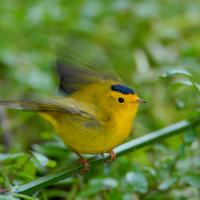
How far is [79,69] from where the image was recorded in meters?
2.67

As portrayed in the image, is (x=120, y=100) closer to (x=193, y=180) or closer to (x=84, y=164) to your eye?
(x=84, y=164)

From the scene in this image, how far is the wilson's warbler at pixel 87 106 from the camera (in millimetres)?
2414

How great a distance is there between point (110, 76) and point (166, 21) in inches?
82.2

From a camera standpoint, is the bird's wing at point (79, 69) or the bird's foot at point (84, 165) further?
the bird's wing at point (79, 69)

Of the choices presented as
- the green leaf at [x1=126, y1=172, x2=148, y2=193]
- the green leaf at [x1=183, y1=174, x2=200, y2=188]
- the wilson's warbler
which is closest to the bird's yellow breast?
the wilson's warbler

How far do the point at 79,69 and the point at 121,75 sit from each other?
1550 mm

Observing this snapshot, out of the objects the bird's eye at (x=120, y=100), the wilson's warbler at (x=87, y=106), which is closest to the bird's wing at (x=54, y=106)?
the wilson's warbler at (x=87, y=106)

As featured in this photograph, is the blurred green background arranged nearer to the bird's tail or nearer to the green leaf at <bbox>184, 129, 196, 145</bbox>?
the green leaf at <bbox>184, 129, 196, 145</bbox>

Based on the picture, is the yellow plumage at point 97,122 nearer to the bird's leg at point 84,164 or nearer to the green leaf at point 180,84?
the bird's leg at point 84,164

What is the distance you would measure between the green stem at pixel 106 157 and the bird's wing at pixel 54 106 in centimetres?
18

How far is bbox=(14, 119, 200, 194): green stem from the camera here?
2.17 metres

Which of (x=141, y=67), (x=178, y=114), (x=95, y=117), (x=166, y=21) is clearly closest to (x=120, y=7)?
(x=166, y=21)

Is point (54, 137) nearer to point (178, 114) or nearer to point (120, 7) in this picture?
point (178, 114)

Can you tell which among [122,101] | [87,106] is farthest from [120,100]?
[87,106]
